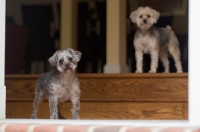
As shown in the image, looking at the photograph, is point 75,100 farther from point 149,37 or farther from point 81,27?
point 81,27

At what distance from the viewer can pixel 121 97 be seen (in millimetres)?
4324

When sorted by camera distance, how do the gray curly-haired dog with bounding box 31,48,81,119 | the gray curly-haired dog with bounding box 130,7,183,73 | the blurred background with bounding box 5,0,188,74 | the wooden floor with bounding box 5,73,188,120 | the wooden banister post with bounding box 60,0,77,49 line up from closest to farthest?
the gray curly-haired dog with bounding box 31,48,81,119 → the wooden floor with bounding box 5,73,188,120 → the gray curly-haired dog with bounding box 130,7,183,73 → the wooden banister post with bounding box 60,0,77,49 → the blurred background with bounding box 5,0,188,74

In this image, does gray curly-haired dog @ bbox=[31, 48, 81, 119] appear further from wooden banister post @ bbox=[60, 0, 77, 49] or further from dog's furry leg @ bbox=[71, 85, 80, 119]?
wooden banister post @ bbox=[60, 0, 77, 49]

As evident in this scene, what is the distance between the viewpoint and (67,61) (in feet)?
9.84

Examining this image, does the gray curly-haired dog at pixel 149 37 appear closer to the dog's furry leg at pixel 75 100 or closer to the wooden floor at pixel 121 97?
the wooden floor at pixel 121 97

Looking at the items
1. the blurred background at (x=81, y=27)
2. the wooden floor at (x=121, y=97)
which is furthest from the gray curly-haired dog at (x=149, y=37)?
the blurred background at (x=81, y=27)

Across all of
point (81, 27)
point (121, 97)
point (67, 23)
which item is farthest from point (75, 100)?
point (81, 27)

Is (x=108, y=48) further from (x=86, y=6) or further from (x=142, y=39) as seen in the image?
(x=86, y=6)

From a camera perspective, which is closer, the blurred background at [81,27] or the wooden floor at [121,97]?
the wooden floor at [121,97]

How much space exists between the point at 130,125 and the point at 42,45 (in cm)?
621

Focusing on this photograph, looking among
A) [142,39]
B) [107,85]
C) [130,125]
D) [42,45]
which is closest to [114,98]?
[107,85]

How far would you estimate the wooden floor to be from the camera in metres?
4.14

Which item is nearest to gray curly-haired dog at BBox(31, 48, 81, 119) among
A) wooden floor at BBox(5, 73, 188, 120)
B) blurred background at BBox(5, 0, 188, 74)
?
wooden floor at BBox(5, 73, 188, 120)

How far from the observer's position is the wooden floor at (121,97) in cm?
414
